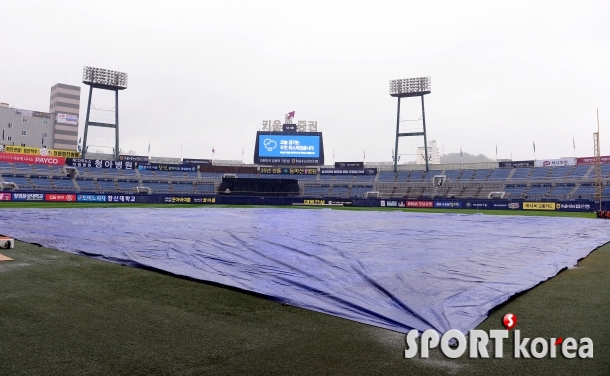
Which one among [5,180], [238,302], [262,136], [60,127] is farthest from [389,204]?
[60,127]

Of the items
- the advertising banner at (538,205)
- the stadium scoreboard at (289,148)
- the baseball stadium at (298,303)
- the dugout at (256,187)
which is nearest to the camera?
the baseball stadium at (298,303)

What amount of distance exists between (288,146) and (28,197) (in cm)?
3734

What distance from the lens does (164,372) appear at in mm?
3467

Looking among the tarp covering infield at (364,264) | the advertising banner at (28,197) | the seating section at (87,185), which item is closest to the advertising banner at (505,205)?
the tarp covering infield at (364,264)

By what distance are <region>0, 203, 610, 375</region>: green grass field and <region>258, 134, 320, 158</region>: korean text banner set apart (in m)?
57.0

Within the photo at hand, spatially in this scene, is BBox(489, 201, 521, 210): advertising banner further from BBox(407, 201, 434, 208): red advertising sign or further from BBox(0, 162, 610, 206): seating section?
BBox(0, 162, 610, 206): seating section

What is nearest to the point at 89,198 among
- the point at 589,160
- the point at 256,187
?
the point at 256,187

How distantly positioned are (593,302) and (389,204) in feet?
149

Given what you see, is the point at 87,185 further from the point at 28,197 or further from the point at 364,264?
the point at 364,264

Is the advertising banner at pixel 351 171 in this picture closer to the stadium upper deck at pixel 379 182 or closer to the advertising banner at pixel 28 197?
the stadium upper deck at pixel 379 182

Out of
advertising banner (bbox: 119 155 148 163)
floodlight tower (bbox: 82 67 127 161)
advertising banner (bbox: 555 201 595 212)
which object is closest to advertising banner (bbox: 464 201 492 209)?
advertising banner (bbox: 555 201 595 212)

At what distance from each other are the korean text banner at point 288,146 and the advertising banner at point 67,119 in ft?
228

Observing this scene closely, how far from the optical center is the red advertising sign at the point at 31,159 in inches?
2269

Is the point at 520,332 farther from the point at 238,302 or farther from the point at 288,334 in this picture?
the point at 238,302
